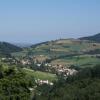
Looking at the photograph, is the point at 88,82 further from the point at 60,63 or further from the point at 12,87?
the point at 60,63

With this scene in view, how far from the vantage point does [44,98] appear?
155ft

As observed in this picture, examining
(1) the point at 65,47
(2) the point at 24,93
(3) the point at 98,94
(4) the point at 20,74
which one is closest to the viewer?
(2) the point at 24,93

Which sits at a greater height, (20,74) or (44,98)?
(20,74)

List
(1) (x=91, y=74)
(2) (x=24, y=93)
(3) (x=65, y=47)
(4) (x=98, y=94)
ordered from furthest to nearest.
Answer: (3) (x=65, y=47)
(1) (x=91, y=74)
(4) (x=98, y=94)
(2) (x=24, y=93)

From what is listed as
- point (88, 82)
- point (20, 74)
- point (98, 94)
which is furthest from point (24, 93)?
point (88, 82)

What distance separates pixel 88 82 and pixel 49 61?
84.4 m

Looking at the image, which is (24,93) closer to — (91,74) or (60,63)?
(91,74)

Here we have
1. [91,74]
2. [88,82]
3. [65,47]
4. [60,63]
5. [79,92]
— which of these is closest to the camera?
[79,92]

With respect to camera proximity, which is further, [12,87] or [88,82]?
[88,82]

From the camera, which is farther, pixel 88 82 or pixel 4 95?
pixel 88 82

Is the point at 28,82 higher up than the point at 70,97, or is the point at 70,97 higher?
the point at 28,82

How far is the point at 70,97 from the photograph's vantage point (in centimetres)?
4594

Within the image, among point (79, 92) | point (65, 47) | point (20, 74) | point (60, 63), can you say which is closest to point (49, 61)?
point (60, 63)

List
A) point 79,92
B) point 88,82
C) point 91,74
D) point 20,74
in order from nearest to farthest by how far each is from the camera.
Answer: point 20,74
point 79,92
point 88,82
point 91,74
